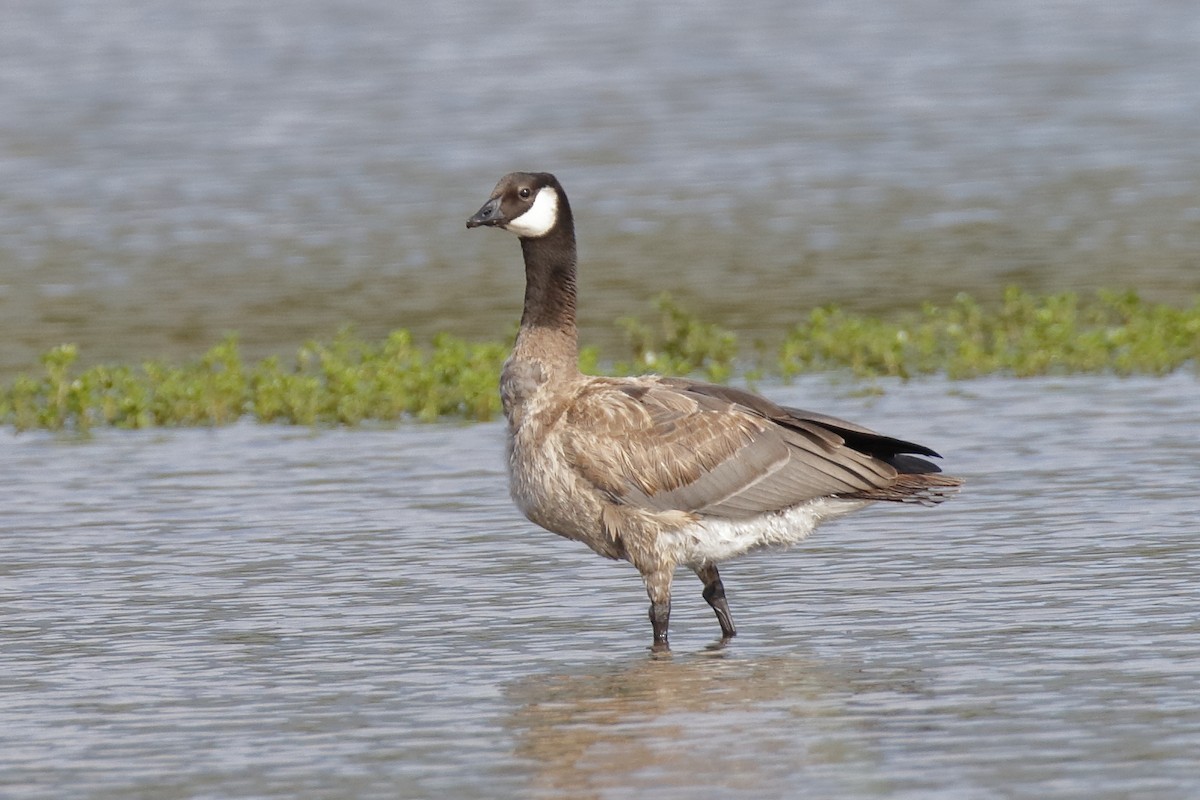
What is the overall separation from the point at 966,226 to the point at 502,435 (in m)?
10.8

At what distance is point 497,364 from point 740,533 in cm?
655

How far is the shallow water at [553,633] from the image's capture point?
798 centimetres

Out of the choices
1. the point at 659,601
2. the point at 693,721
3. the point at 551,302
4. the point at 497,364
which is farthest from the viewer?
the point at 497,364

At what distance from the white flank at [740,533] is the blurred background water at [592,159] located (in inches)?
361

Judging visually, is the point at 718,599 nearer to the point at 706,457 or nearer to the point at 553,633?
the point at 706,457

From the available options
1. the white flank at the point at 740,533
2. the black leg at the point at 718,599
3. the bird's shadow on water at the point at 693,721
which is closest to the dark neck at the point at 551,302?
the white flank at the point at 740,533

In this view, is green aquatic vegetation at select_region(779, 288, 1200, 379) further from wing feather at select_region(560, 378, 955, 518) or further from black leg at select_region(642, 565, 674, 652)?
black leg at select_region(642, 565, 674, 652)

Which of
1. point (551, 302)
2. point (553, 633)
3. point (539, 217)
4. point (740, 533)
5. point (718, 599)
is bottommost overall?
point (553, 633)

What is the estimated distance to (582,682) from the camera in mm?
9391

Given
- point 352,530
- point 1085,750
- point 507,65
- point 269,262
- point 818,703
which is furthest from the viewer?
point 507,65

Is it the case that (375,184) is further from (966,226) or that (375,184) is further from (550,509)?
(550,509)

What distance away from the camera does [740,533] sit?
10.2 meters

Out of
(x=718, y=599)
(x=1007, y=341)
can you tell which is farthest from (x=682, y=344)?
(x=718, y=599)

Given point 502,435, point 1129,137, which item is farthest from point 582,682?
point 1129,137
